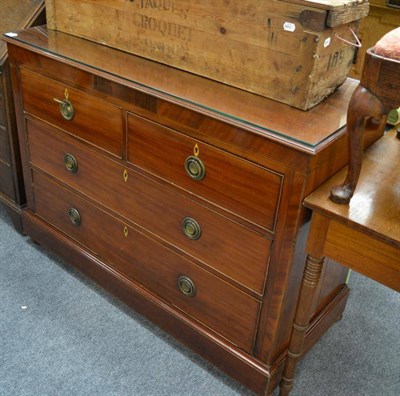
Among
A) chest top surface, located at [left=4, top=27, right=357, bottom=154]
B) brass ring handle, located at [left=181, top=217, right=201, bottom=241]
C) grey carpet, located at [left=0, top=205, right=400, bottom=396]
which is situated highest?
chest top surface, located at [left=4, top=27, right=357, bottom=154]

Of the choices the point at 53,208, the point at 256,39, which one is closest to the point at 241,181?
the point at 256,39

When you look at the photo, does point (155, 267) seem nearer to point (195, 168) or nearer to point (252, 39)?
point (195, 168)

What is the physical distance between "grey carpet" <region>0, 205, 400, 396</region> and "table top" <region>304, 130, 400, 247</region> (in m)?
0.75

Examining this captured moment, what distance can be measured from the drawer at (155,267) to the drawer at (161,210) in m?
0.06

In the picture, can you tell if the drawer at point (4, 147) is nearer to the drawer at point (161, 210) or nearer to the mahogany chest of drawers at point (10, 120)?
the mahogany chest of drawers at point (10, 120)

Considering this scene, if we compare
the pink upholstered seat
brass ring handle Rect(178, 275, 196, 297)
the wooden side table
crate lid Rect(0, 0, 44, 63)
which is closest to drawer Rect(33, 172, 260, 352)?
brass ring handle Rect(178, 275, 196, 297)

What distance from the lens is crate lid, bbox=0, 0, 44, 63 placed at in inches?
71.9

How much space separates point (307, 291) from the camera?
131cm

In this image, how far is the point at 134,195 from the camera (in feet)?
5.25

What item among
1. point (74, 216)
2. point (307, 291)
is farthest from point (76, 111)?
point (307, 291)

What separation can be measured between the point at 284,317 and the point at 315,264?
0.24 meters

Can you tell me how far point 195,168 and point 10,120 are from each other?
940 millimetres

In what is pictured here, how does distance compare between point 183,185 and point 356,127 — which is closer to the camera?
point 356,127

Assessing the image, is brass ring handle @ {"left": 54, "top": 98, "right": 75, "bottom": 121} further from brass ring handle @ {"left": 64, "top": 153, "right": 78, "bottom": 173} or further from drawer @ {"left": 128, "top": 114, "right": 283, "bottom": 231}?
drawer @ {"left": 128, "top": 114, "right": 283, "bottom": 231}
